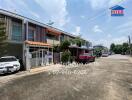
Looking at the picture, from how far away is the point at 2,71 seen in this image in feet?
47.1

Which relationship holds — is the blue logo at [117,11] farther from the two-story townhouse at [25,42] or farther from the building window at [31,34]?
the building window at [31,34]

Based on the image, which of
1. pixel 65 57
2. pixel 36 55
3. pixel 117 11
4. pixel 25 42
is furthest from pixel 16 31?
pixel 117 11

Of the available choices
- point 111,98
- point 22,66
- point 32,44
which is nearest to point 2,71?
point 22,66

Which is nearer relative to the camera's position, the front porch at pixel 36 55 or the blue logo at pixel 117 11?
the blue logo at pixel 117 11

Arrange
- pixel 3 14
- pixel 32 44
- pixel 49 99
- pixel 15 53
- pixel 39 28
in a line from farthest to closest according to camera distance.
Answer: pixel 39 28
pixel 15 53
pixel 32 44
pixel 3 14
pixel 49 99

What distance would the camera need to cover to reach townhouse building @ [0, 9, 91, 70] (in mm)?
18156

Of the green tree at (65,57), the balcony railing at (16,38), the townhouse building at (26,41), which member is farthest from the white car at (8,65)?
the green tree at (65,57)

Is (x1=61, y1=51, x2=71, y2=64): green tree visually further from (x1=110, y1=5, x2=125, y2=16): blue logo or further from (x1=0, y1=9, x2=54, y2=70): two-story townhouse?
(x1=110, y1=5, x2=125, y2=16): blue logo

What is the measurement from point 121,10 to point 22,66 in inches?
477

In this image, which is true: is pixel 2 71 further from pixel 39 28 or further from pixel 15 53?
pixel 39 28

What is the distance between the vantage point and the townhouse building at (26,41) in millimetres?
18156

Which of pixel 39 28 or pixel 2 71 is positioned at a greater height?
pixel 39 28

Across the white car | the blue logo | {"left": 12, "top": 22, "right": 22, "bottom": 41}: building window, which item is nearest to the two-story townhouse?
{"left": 12, "top": 22, "right": 22, "bottom": 41}: building window

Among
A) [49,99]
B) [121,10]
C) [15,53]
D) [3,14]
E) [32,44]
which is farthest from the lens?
[15,53]
